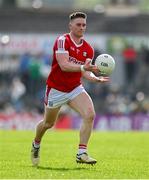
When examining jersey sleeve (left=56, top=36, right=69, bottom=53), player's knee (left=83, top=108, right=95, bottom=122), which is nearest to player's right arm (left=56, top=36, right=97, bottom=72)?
jersey sleeve (left=56, top=36, right=69, bottom=53)

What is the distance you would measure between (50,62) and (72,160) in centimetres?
2386

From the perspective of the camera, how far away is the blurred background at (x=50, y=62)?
35469 mm

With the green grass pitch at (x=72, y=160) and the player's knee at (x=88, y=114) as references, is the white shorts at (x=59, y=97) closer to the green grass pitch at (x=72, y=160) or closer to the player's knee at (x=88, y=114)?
the player's knee at (x=88, y=114)

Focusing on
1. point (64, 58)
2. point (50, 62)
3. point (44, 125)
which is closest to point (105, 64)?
point (64, 58)

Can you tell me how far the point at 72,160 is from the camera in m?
16.1

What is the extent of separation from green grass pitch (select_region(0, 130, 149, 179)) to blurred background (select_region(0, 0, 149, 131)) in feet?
34.3

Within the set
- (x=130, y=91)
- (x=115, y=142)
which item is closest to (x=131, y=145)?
(x=115, y=142)

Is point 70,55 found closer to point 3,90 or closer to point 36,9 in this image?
point 3,90

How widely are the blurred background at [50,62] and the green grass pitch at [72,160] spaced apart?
10.4 meters

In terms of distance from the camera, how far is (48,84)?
14.6 m

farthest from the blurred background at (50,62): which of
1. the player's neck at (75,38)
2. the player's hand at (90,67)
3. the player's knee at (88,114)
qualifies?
the player's hand at (90,67)

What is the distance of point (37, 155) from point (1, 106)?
23.1 m

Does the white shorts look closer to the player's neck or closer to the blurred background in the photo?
the player's neck

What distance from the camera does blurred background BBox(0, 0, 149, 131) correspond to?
35.5m
